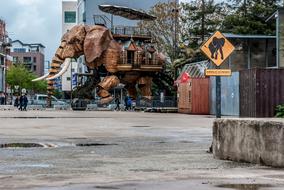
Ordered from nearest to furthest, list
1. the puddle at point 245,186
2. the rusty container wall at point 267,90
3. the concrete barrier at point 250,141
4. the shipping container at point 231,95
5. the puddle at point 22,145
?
the puddle at point 245,186 → the concrete barrier at point 250,141 → the puddle at point 22,145 → the rusty container wall at point 267,90 → the shipping container at point 231,95

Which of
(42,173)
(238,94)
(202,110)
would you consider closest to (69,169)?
(42,173)

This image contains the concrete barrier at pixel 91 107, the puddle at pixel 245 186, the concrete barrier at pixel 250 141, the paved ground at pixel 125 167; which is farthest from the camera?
the concrete barrier at pixel 91 107

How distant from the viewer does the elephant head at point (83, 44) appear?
6006cm

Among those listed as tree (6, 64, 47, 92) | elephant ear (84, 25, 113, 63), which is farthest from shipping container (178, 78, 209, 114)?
tree (6, 64, 47, 92)

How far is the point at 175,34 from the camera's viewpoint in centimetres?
6488

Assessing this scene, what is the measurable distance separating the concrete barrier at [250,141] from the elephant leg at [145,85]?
5142 centimetres

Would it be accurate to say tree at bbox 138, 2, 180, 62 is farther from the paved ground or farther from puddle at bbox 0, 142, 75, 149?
puddle at bbox 0, 142, 75, 149

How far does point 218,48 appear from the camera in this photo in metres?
Answer: 14.9

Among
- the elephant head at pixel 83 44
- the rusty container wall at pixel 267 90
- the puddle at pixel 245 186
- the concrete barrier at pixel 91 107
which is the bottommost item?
the puddle at pixel 245 186

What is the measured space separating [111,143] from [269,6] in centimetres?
4511

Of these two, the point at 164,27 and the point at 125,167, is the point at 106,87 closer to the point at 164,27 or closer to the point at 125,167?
the point at 164,27

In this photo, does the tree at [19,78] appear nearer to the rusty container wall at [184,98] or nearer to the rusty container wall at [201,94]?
the rusty container wall at [184,98]

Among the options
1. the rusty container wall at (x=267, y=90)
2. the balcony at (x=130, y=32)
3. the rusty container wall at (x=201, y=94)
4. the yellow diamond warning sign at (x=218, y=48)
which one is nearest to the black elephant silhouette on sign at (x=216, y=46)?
the yellow diamond warning sign at (x=218, y=48)

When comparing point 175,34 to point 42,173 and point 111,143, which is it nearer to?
point 111,143
